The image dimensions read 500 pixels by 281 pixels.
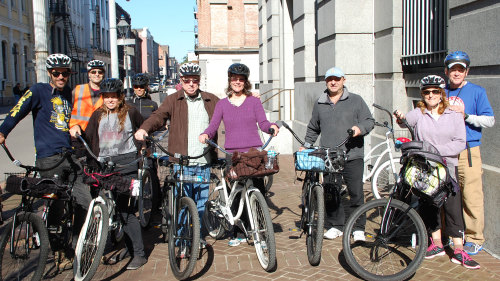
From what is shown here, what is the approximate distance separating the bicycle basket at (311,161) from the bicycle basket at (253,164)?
0.35m

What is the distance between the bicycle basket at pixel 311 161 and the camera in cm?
484

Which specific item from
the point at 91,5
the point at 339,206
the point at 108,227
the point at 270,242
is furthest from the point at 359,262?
the point at 91,5

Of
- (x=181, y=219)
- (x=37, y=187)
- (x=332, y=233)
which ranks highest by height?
(x=37, y=187)

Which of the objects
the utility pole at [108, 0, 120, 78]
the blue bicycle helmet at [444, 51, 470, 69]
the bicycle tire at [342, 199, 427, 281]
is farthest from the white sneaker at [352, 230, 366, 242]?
the utility pole at [108, 0, 120, 78]

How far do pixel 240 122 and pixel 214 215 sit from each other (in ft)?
3.36

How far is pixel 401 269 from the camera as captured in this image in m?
4.47

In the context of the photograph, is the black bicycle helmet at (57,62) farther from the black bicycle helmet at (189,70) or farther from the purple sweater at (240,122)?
the purple sweater at (240,122)

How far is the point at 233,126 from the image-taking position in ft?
17.6

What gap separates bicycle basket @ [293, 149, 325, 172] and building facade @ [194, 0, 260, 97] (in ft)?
113

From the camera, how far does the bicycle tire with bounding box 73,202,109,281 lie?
14.1ft

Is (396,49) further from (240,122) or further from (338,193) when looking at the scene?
(240,122)

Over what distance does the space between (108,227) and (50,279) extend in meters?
0.82

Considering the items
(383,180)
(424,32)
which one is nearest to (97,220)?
(383,180)

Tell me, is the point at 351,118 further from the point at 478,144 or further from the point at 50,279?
the point at 50,279
